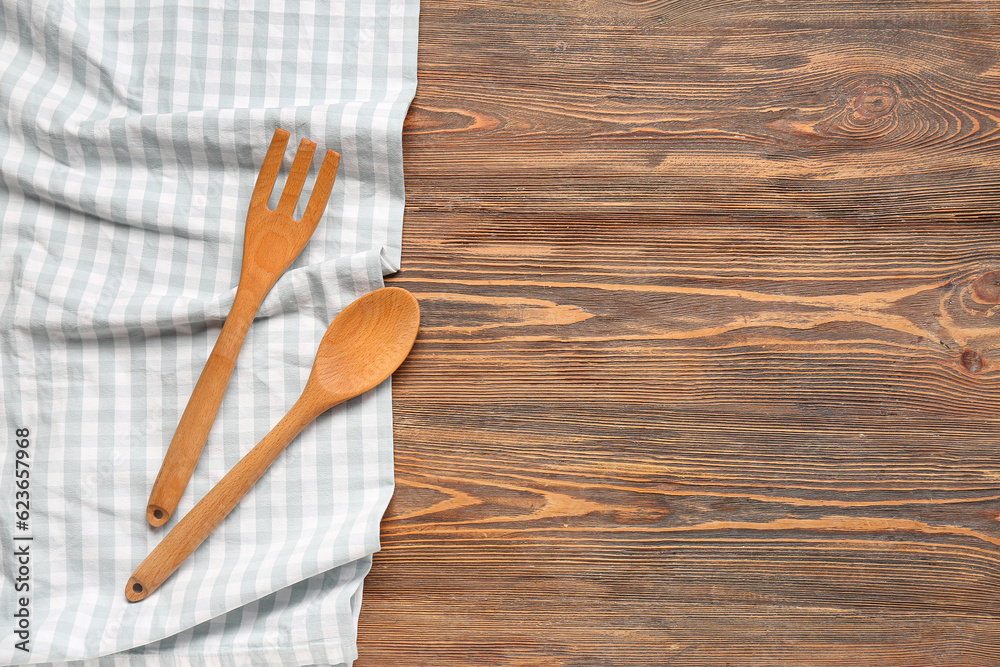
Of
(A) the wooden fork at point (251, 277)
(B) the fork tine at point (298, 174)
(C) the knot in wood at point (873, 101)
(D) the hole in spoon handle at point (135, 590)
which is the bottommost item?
(D) the hole in spoon handle at point (135, 590)

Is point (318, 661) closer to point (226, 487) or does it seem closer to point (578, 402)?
point (226, 487)

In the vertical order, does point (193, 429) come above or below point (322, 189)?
below

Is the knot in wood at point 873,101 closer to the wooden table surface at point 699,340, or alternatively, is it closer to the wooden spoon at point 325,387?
the wooden table surface at point 699,340

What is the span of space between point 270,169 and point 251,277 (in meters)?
0.10

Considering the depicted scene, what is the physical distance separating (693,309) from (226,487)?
439mm

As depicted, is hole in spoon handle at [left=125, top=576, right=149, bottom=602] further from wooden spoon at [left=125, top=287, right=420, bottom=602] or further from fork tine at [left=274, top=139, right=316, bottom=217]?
fork tine at [left=274, top=139, right=316, bottom=217]

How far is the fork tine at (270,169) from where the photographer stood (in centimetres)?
55

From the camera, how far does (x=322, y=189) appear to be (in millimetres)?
551

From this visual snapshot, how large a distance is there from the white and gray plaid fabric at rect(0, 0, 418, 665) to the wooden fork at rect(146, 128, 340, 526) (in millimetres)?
19

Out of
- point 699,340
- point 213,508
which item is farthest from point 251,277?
point 699,340

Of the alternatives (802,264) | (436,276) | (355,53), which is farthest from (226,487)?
(802,264)

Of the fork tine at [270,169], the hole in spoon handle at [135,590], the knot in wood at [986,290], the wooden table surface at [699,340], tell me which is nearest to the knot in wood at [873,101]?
the wooden table surface at [699,340]

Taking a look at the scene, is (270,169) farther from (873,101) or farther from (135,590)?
(873,101)

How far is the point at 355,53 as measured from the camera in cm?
60
